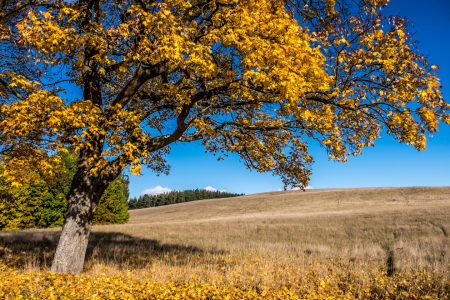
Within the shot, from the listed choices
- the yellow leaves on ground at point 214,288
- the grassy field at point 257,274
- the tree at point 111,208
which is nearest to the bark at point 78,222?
the grassy field at point 257,274

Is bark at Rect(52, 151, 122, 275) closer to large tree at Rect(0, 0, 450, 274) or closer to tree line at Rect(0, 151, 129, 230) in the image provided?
large tree at Rect(0, 0, 450, 274)

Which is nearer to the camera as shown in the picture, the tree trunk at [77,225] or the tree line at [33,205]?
the tree trunk at [77,225]

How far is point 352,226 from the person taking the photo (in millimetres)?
18500

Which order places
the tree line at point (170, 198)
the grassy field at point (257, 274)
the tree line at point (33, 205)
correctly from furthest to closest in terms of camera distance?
the tree line at point (170, 198)
the tree line at point (33, 205)
the grassy field at point (257, 274)

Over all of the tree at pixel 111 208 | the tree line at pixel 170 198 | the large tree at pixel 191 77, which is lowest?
the tree line at pixel 170 198

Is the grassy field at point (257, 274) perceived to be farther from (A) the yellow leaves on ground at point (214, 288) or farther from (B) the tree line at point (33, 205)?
(B) the tree line at point (33, 205)

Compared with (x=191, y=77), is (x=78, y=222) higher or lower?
lower

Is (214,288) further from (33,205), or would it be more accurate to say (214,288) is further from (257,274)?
(33,205)

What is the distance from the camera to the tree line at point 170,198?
120 metres

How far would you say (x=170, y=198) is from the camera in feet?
430

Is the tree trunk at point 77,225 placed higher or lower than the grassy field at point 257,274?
higher

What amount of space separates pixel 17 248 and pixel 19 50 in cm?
764

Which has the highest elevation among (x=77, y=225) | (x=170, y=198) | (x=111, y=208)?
(x=77, y=225)

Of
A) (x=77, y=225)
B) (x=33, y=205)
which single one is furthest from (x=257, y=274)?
(x=33, y=205)
